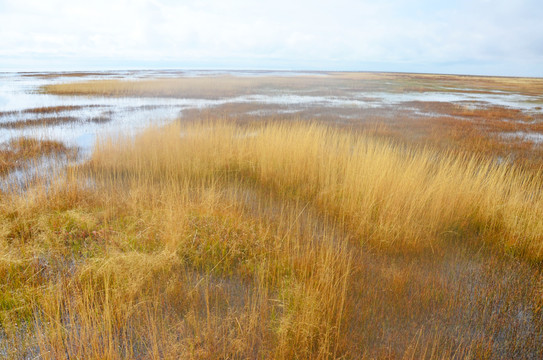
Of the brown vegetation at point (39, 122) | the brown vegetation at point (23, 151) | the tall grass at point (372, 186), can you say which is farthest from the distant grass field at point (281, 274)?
the brown vegetation at point (39, 122)

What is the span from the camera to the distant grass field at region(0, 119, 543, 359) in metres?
2.97

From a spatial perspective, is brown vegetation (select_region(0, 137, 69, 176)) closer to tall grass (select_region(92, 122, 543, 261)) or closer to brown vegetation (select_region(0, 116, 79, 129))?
tall grass (select_region(92, 122, 543, 261))

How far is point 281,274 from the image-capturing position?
13.0 feet

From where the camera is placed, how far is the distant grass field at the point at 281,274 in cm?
297

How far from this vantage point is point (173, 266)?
4121 mm

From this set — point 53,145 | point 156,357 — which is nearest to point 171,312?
point 156,357

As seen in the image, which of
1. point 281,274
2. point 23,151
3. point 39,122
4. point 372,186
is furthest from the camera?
point 39,122

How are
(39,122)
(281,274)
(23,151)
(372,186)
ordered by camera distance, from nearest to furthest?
(281,274) < (372,186) < (23,151) < (39,122)

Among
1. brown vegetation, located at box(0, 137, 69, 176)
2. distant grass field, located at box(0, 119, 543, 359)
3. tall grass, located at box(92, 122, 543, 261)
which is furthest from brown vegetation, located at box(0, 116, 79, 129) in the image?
distant grass field, located at box(0, 119, 543, 359)

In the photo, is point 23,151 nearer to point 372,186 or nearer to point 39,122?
point 39,122

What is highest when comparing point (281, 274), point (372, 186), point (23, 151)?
point (372, 186)

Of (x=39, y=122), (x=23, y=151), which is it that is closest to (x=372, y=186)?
(x=23, y=151)

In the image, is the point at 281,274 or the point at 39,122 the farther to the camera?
the point at 39,122

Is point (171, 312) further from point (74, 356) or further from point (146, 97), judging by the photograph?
point (146, 97)
